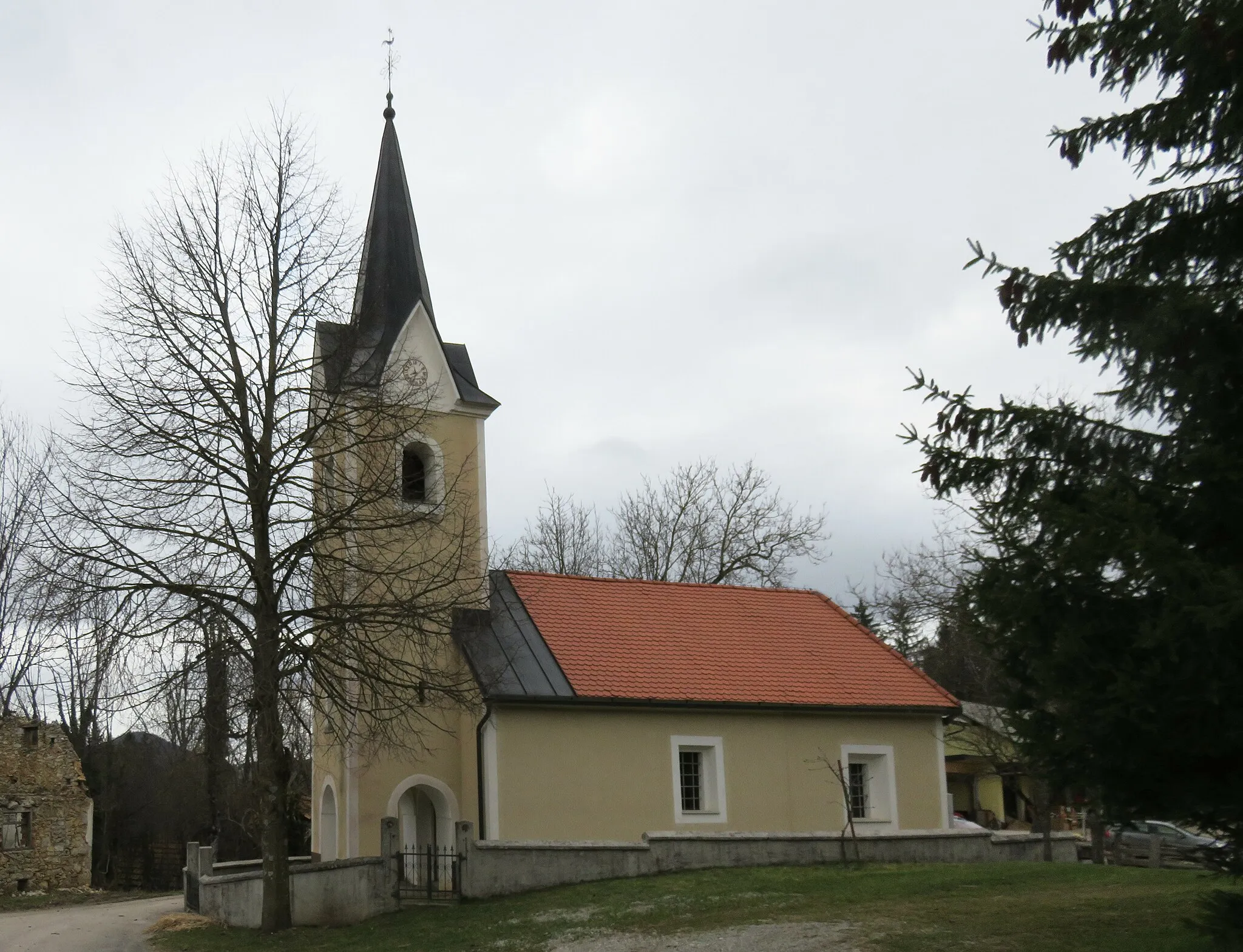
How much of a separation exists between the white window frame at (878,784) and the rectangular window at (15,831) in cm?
2150

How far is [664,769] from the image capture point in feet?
76.7

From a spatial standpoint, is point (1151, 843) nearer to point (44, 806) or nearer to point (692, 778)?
point (692, 778)

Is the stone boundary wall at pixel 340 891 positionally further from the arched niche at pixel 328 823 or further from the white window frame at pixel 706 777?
the white window frame at pixel 706 777

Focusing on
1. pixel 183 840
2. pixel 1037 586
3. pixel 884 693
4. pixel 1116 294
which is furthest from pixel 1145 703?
pixel 183 840

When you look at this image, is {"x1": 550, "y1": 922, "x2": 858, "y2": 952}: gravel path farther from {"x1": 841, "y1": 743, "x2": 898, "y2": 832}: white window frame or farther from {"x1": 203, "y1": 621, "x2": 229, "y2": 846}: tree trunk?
{"x1": 841, "y1": 743, "x2": 898, "y2": 832}: white window frame

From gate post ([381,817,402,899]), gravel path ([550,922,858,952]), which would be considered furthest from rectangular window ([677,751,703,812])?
gravel path ([550,922,858,952])

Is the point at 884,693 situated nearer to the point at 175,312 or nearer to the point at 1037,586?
the point at 175,312

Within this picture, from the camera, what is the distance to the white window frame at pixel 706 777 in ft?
76.7

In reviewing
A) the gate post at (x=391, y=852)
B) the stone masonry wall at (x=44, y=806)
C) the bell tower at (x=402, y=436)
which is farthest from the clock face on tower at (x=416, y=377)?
the stone masonry wall at (x=44, y=806)

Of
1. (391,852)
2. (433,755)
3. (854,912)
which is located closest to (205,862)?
(433,755)

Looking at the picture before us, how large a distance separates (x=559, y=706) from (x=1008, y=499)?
14331mm

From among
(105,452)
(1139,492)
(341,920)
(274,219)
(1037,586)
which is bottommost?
(341,920)

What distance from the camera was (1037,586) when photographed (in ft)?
29.0

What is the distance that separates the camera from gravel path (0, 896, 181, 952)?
19281 millimetres
